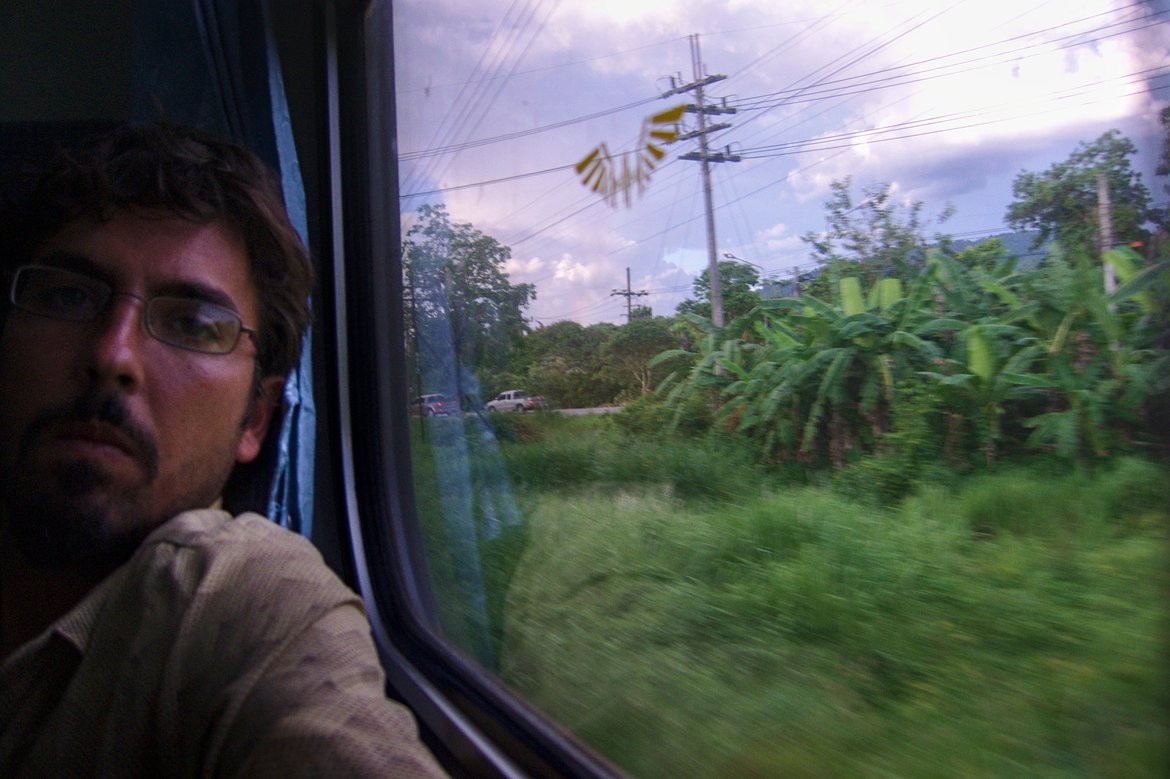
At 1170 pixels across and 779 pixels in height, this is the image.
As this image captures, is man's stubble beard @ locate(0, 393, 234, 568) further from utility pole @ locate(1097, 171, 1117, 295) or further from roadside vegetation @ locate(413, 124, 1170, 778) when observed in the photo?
utility pole @ locate(1097, 171, 1117, 295)

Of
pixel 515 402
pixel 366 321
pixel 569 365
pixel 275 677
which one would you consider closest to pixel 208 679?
pixel 275 677

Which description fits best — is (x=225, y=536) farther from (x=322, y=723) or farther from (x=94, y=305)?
(x=94, y=305)

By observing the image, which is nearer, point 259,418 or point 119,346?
point 119,346

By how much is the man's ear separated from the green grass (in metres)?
0.54

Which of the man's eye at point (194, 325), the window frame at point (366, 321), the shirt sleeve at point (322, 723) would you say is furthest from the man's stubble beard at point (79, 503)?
the window frame at point (366, 321)

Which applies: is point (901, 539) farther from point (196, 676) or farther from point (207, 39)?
point (207, 39)

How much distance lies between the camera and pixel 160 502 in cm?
112

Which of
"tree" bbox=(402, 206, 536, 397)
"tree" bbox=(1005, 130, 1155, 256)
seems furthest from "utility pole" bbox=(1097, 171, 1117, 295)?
"tree" bbox=(402, 206, 536, 397)

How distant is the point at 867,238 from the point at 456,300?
44.4 inches

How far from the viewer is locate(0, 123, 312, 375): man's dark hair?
1.23 m

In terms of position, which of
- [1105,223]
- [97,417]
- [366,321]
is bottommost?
[97,417]

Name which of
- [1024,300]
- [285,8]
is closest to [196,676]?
[1024,300]

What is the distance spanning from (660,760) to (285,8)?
196 cm

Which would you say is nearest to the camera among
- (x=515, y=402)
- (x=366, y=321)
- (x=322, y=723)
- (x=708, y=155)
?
(x=322, y=723)
